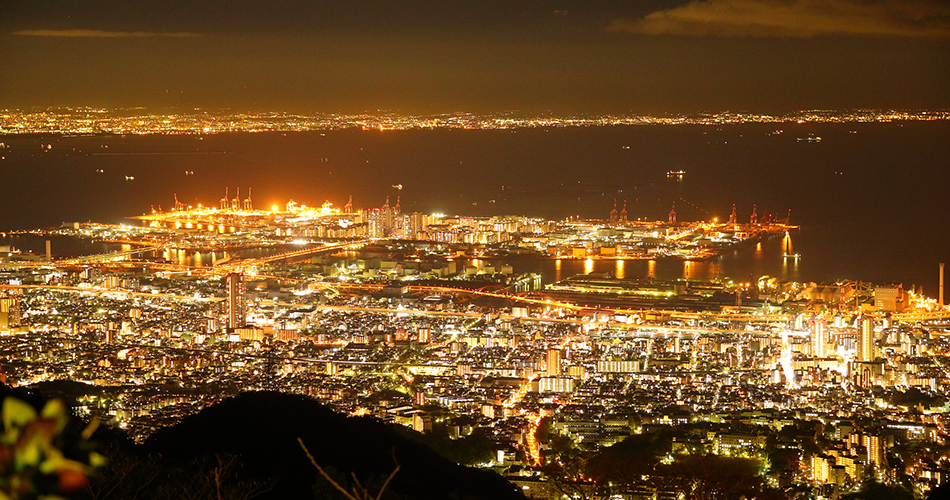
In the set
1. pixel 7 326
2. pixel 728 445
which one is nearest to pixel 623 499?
pixel 728 445

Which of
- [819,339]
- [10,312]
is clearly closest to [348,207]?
[10,312]

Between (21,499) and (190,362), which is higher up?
(21,499)

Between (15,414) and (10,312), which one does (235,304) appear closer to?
(10,312)

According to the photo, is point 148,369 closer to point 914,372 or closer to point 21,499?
point 914,372

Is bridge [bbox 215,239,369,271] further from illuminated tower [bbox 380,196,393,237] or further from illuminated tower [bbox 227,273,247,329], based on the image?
illuminated tower [bbox 227,273,247,329]

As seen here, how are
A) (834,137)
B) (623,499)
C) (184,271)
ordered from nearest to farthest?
1. (623,499)
2. (184,271)
3. (834,137)

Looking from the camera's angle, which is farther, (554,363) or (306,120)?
(306,120)

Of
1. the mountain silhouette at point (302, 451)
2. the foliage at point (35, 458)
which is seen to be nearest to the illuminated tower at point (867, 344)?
the mountain silhouette at point (302, 451)
